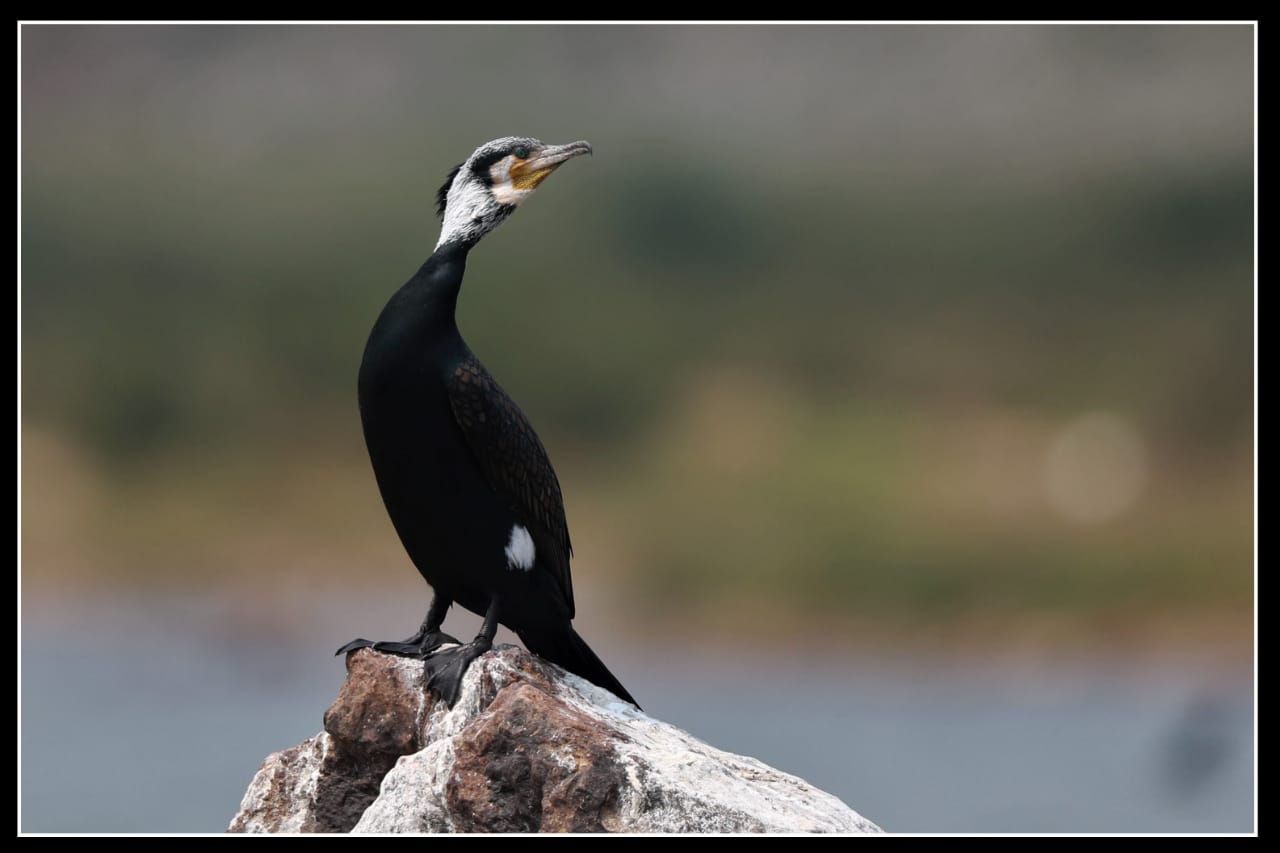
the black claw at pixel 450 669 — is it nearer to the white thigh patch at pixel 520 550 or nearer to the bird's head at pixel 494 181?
the white thigh patch at pixel 520 550

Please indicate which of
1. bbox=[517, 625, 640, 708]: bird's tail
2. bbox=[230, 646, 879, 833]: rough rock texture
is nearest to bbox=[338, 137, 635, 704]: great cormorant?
bbox=[517, 625, 640, 708]: bird's tail

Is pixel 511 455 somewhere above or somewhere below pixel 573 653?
above

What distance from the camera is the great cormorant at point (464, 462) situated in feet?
21.2

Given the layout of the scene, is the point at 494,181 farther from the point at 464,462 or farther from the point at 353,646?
the point at 353,646

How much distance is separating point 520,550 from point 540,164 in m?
1.80

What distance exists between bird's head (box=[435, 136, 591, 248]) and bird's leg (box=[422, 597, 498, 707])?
68.2 inches

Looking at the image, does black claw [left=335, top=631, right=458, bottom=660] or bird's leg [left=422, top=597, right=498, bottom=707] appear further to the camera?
black claw [left=335, top=631, right=458, bottom=660]

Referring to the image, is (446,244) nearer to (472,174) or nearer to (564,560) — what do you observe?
(472,174)

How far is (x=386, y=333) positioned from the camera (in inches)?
258

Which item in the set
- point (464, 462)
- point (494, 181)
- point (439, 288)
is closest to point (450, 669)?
point (464, 462)

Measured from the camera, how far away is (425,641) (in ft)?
22.2

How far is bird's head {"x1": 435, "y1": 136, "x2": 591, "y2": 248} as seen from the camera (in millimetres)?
6812

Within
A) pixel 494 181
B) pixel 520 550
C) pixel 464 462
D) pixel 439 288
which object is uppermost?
pixel 494 181

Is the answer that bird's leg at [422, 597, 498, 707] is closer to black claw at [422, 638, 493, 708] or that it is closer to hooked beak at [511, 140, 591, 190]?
black claw at [422, 638, 493, 708]
